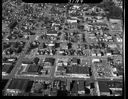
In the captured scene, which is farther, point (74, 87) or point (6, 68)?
point (6, 68)

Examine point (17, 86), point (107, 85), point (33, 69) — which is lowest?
point (107, 85)

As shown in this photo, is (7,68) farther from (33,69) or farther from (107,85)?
(107,85)

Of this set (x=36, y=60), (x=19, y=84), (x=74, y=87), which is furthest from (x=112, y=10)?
(x=19, y=84)

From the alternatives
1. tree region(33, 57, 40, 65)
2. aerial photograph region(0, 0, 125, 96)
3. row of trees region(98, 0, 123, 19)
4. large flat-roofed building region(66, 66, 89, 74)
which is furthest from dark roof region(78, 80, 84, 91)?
row of trees region(98, 0, 123, 19)

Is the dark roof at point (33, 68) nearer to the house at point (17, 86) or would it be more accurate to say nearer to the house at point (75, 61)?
the house at point (17, 86)

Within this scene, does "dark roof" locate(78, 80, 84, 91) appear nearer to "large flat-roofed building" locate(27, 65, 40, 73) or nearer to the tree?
"large flat-roofed building" locate(27, 65, 40, 73)

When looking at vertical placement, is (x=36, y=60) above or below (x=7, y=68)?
above

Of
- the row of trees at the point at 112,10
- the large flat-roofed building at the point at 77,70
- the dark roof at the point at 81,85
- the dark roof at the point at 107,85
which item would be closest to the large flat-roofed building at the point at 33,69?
the large flat-roofed building at the point at 77,70

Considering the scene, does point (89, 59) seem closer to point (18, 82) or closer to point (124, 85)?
point (18, 82)
